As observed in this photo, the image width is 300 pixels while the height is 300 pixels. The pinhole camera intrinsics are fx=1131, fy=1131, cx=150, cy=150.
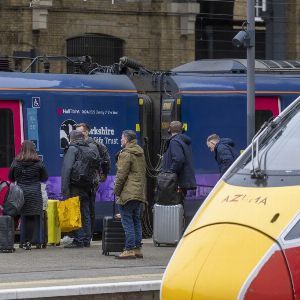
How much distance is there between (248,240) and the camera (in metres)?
6.43

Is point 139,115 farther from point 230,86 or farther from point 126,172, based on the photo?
point 126,172

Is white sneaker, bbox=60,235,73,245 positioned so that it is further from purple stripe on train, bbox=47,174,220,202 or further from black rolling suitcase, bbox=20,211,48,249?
purple stripe on train, bbox=47,174,220,202

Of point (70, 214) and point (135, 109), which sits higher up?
point (135, 109)

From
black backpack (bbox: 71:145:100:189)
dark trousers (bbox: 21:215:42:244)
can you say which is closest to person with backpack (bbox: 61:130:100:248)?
black backpack (bbox: 71:145:100:189)

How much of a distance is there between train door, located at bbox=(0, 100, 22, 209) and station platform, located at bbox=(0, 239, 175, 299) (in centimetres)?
238

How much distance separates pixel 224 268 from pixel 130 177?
7443 mm

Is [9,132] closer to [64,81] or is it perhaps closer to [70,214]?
[64,81]

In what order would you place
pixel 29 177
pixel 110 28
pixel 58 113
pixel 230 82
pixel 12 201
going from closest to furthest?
pixel 12 201 < pixel 29 177 < pixel 58 113 < pixel 230 82 < pixel 110 28

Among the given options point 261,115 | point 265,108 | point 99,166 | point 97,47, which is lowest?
point 99,166

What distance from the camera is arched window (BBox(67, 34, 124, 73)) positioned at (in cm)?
3256

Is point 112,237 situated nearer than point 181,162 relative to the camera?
Yes

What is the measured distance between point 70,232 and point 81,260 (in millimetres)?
2176

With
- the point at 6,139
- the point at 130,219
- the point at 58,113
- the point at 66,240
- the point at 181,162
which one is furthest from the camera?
the point at 58,113

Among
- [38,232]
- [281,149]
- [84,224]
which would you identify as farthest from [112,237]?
[281,149]
